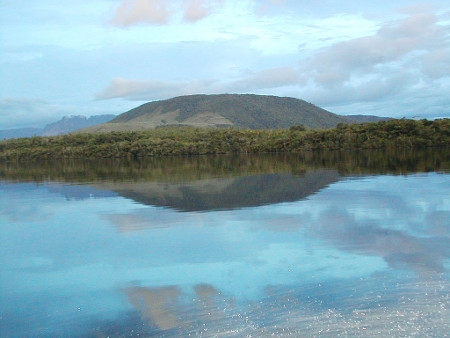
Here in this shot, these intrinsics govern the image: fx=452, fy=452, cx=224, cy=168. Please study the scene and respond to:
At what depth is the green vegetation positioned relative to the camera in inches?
2430

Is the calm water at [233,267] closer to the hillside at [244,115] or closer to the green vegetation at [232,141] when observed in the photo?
the green vegetation at [232,141]

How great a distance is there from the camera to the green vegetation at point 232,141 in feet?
202

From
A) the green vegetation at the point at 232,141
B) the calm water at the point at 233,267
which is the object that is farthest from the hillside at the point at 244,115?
the calm water at the point at 233,267

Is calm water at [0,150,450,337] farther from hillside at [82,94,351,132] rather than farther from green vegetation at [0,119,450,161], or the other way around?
hillside at [82,94,351,132]

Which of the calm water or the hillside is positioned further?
the hillside

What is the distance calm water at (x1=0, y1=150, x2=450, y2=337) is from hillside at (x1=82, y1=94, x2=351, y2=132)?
147 metres

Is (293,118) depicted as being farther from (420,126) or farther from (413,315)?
(413,315)

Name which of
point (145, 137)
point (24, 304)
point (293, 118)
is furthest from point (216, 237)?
point (293, 118)

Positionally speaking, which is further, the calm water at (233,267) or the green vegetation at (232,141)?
the green vegetation at (232,141)

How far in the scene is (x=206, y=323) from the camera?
5570 mm

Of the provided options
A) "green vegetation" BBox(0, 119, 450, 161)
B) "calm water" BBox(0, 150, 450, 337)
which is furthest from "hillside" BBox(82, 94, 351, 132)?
"calm water" BBox(0, 150, 450, 337)

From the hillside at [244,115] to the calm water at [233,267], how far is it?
147 meters

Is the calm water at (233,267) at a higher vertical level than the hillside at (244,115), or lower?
lower

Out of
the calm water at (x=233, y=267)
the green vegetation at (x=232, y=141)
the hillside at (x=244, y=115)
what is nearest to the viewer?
the calm water at (x=233, y=267)
